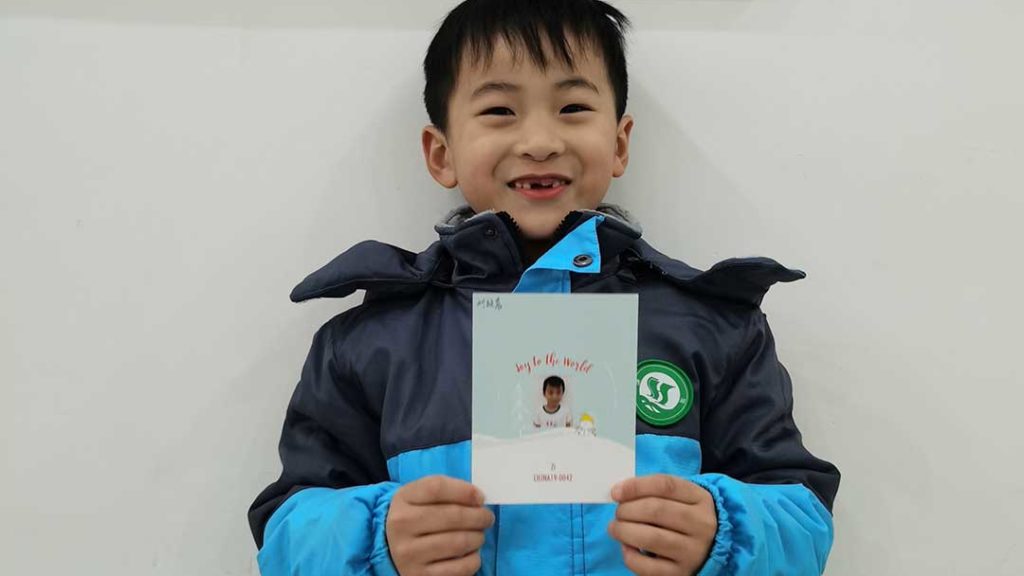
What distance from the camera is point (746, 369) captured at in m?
0.73

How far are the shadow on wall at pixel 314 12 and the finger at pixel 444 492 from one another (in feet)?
1.77

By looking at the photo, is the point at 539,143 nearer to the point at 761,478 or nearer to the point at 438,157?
the point at 438,157

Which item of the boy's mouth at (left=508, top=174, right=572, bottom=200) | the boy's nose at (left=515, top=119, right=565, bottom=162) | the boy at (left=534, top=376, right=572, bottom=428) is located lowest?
the boy at (left=534, top=376, right=572, bottom=428)

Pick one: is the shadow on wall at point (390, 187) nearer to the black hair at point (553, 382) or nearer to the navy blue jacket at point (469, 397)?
the navy blue jacket at point (469, 397)

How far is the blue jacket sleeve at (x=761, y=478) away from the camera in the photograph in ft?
1.96

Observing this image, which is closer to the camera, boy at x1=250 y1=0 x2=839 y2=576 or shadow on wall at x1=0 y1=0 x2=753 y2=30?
boy at x1=250 y1=0 x2=839 y2=576

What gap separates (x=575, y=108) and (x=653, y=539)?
42 cm

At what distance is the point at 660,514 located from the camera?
0.57m

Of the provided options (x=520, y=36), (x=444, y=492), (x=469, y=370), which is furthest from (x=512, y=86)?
(x=444, y=492)

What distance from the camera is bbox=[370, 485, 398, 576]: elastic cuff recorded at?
595 mm

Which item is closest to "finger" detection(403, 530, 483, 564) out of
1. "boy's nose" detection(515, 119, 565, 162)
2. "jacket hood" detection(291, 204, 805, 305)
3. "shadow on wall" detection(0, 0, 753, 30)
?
"jacket hood" detection(291, 204, 805, 305)

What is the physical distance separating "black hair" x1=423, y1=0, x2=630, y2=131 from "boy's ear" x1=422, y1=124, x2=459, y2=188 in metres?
0.01

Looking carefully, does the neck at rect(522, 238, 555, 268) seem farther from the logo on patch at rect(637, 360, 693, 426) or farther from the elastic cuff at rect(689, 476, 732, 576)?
the elastic cuff at rect(689, 476, 732, 576)

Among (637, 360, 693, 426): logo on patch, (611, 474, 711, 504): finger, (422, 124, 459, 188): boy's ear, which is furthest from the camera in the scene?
(422, 124, 459, 188): boy's ear
